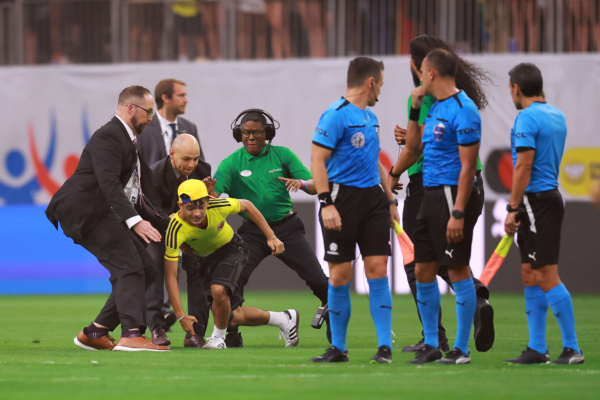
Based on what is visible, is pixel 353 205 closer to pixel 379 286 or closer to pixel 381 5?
pixel 379 286

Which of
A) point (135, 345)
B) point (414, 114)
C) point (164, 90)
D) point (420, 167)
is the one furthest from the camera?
point (164, 90)

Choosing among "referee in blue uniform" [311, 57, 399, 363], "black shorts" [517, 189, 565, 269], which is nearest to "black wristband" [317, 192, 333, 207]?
"referee in blue uniform" [311, 57, 399, 363]

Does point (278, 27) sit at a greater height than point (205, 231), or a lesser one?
greater

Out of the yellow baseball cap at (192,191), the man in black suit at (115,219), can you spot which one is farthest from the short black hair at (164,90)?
the yellow baseball cap at (192,191)

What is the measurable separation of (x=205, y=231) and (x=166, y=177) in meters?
1.03

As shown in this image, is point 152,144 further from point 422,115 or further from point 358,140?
point 358,140

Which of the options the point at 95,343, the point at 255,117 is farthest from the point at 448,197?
the point at 95,343

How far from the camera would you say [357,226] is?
6.14 metres

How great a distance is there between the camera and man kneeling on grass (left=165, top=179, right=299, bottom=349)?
7.43 meters

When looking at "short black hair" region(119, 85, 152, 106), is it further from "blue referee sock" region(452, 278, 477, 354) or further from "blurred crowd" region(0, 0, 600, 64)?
"blurred crowd" region(0, 0, 600, 64)

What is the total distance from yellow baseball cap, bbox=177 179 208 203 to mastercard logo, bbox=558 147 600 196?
9.40 meters

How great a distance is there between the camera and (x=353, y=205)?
6.12 meters

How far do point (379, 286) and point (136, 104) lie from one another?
2.75m

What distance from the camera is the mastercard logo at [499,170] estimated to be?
15.5m
